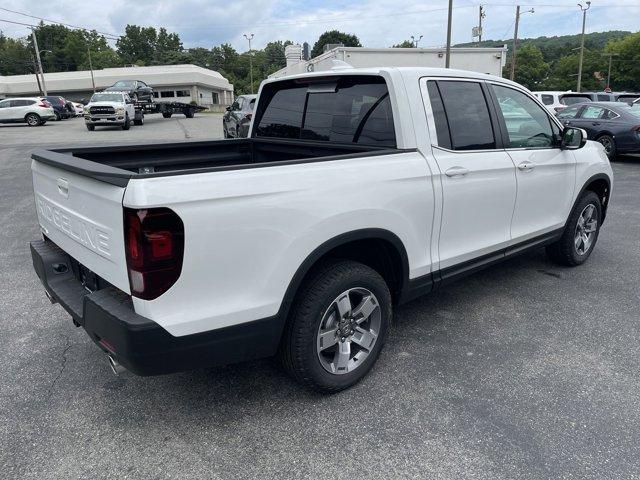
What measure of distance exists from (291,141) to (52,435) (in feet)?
8.55

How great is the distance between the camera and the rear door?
3396mm

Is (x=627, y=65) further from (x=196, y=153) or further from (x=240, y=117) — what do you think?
(x=196, y=153)

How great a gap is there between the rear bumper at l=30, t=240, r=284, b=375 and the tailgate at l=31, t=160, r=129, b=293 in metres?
0.12

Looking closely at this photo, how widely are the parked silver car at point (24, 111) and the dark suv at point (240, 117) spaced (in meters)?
18.3

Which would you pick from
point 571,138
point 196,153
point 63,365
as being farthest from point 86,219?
point 571,138

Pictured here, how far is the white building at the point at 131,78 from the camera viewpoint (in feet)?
211

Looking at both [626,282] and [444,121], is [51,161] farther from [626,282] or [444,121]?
[626,282]

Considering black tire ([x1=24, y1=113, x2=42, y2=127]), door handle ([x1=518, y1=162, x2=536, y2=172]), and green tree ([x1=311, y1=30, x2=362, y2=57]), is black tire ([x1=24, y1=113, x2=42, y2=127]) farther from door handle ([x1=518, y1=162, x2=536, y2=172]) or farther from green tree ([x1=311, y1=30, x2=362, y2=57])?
green tree ([x1=311, y1=30, x2=362, y2=57])

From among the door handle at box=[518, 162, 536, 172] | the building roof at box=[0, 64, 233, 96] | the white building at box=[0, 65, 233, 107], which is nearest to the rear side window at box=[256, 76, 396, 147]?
the door handle at box=[518, 162, 536, 172]

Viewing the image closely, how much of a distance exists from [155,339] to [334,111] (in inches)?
86.4

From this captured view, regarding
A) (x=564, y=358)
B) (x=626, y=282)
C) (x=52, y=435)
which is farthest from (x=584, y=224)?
(x=52, y=435)

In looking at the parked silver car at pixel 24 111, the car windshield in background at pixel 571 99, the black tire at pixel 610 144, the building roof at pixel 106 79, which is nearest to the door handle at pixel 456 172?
the black tire at pixel 610 144

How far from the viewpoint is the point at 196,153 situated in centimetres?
422

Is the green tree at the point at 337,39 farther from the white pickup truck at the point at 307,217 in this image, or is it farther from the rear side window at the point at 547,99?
the white pickup truck at the point at 307,217
